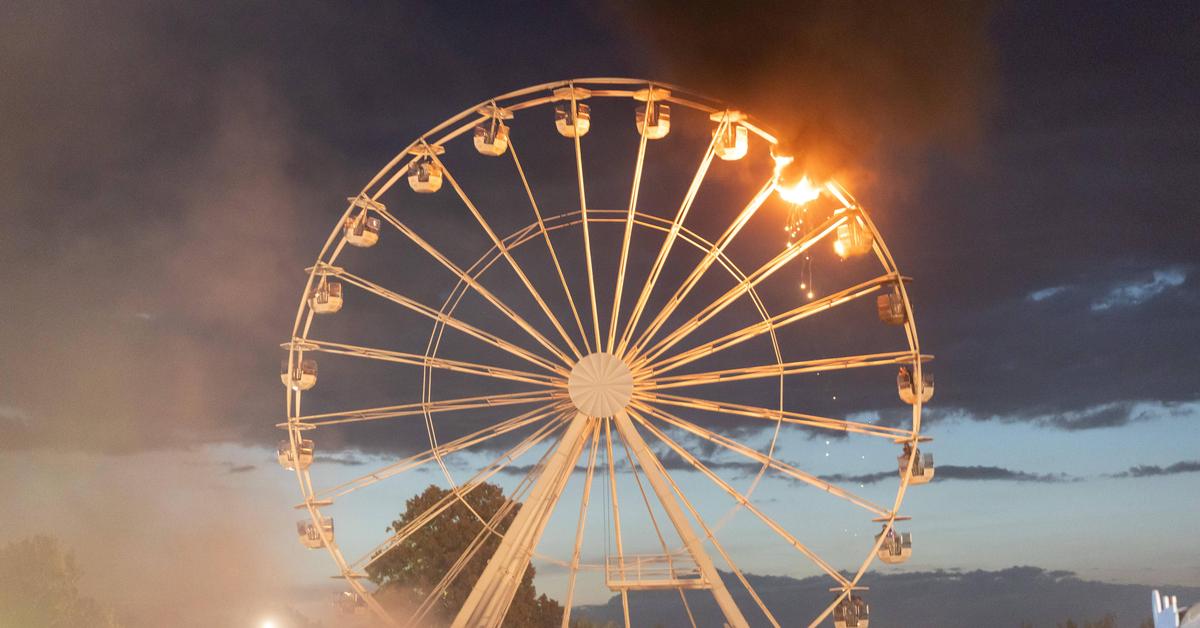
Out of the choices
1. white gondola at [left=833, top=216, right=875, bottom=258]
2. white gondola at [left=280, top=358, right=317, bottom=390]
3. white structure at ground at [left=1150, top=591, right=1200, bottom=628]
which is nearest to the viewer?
white structure at ground at [left=1150, top=591, right=1200, bottom=628]

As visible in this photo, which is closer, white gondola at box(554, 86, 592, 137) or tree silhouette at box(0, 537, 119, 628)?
white gondola at box(554, 86, 592, 137)

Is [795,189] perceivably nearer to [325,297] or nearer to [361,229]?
[361,229]

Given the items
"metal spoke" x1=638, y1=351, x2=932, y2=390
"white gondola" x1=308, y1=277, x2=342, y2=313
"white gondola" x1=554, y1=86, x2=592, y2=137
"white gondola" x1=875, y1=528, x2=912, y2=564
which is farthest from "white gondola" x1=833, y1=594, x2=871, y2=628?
"white gondola" x1=308, y1=277, x2=342, y2=313

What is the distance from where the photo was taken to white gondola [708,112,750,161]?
20781mm

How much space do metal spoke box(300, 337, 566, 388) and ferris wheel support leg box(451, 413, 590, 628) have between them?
0.90m

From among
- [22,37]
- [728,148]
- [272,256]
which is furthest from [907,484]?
[22,37]

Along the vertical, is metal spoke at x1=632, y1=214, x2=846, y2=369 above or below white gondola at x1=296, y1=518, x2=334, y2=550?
above

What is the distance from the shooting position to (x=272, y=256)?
3822 centimetres

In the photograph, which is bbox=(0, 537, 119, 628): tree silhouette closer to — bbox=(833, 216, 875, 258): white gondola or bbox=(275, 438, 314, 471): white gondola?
bbox=(275, 438, 314, 471): white gondola

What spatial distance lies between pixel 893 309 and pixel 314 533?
10.2 m

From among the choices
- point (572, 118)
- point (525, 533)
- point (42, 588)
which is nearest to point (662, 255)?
point (572, 118)

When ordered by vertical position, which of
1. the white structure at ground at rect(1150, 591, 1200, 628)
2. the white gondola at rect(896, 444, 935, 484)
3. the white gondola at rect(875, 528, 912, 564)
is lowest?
the white structure at ground at rect(1150, 591, 1200, 628)

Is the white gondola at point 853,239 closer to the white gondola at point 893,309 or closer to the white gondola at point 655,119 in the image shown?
the white gondola at point 893,309

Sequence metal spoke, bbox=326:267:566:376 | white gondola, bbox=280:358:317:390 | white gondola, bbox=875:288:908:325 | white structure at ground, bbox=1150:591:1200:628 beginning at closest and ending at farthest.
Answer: white structure at ground, bbox=1150:591:1200:628 → white gondola, bbox=875:288:908:325 → metal spoke, bbox=326:267:566:376 → white gondola, bbox=280:358:317:390
